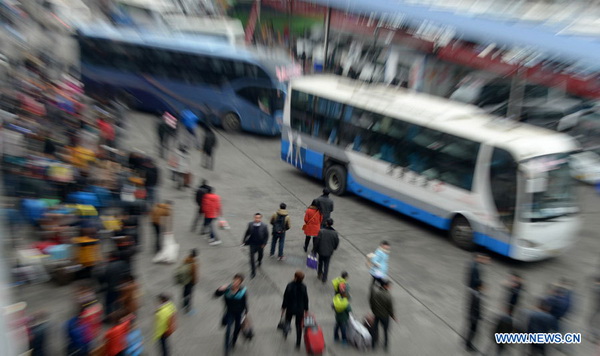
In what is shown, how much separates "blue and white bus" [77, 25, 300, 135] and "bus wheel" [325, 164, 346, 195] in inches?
135

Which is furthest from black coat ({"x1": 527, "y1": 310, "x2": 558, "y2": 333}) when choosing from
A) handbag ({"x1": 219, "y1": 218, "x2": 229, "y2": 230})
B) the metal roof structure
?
handbag ({"x1": 219, "y1": 218, "x2": 229, "y2": 230})

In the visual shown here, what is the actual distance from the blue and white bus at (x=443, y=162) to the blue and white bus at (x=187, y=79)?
2.66 m

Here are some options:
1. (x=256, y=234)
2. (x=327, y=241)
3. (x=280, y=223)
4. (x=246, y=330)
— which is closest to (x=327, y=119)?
(x=280, y=223)

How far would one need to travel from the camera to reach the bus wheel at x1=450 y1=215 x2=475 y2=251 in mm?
11594

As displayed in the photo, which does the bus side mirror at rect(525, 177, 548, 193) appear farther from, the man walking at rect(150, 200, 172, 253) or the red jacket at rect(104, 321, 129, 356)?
the red jacket at rect(104, 321, 129, 356)

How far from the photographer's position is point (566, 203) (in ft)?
35.6

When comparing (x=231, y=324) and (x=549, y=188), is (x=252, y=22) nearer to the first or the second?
(x=231, y=324)

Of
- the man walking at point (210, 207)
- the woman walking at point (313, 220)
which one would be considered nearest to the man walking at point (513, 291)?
the woman walking at point (313, 220)

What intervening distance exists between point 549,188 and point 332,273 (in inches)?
185

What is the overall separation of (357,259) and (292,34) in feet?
17.7

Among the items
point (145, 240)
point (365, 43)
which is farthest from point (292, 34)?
point (145, 240)

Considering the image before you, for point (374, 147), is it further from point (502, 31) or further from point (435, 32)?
point (502, 31)

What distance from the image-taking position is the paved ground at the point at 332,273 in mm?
7910

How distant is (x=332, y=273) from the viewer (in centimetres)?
1019
